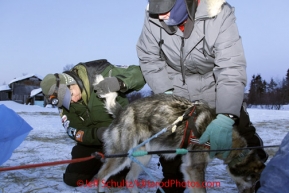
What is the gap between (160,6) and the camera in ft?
8.81

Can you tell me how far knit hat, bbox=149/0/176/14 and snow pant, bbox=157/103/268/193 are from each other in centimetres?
134

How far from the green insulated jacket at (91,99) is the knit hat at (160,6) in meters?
0.97

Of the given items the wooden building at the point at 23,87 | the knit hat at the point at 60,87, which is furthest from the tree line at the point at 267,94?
the knit hat at the point at 60,87

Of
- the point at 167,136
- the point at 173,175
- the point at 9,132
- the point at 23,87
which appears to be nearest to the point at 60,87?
the point at 9,132

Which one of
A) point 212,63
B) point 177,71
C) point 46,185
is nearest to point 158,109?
point 177,71

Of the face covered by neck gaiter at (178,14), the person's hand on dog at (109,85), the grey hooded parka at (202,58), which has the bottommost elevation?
the person's hand on dog at (109,85)

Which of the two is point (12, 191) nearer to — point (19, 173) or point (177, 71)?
point (19, 173)

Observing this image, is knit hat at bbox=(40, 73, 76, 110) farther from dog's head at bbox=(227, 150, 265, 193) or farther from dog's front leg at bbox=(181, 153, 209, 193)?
dog's head at bbox=(227, 150, 265, 193)

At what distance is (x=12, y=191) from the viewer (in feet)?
11.2

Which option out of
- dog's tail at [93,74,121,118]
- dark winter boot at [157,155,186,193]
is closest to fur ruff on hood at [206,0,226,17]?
dog's tail at [93,74,121,118]

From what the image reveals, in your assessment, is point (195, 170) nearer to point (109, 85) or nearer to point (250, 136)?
point (250, 136)

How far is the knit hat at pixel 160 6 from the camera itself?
2.65 metres

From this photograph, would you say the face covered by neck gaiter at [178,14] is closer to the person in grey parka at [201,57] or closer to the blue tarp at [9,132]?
the person in grey parka at [201,57]

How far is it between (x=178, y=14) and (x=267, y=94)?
4659 centimetres
